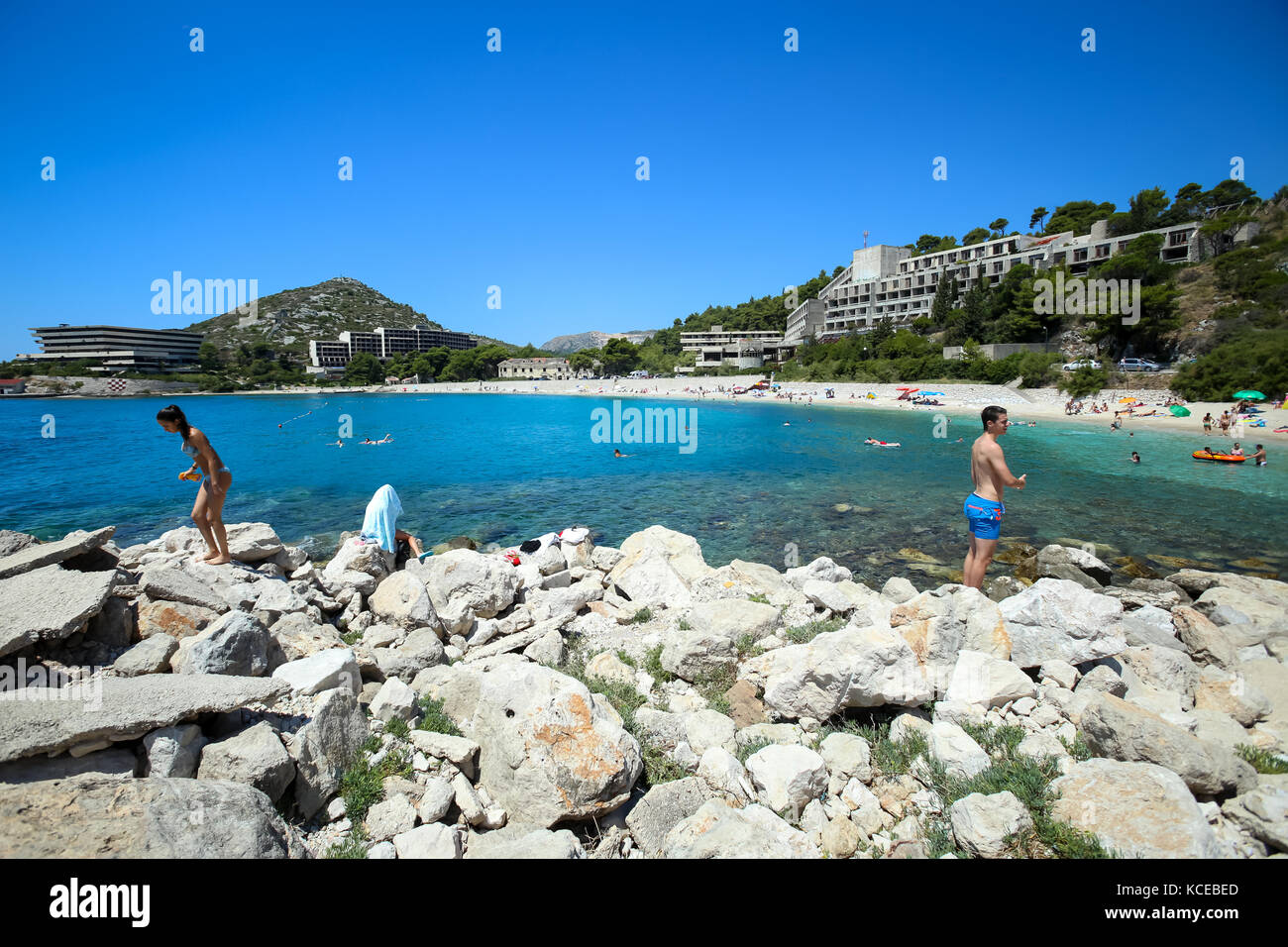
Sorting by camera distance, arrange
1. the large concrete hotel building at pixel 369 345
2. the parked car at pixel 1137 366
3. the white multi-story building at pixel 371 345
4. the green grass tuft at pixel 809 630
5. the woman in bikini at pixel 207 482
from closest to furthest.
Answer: the green grass tuft at pixel 809 630, the woman in bikini at pixel 207 482, the parked car at pixel 1137 366, the large concrete hotel building at pixel 369 345, the white multi-story building at pixel 371 345

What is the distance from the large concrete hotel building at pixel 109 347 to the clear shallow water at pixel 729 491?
114 m

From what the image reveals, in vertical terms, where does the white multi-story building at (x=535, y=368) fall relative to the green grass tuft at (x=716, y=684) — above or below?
above

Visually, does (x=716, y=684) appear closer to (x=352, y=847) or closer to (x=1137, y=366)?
(x=352, y=847)

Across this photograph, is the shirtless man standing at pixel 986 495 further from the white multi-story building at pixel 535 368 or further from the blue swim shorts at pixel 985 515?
the white multi-story building at pixel 535 368

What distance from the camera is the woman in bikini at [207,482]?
7.35m

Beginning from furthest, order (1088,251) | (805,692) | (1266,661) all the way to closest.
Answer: (1088,251) → (1266,661) → (805,692)

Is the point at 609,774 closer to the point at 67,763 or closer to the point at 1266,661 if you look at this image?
the point at 67,763

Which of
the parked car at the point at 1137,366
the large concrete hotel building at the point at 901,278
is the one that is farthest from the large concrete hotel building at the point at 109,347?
the parked car at the point at 1137,366

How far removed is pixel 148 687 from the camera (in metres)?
3.65

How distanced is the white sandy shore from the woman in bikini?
43.1 metres

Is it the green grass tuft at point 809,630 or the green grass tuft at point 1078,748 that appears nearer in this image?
the green grass tuft at point 1078,748

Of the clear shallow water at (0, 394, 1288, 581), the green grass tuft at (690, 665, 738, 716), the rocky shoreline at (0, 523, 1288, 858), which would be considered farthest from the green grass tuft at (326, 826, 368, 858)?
the clear shallow water at (0, 394, 1288, 581)
